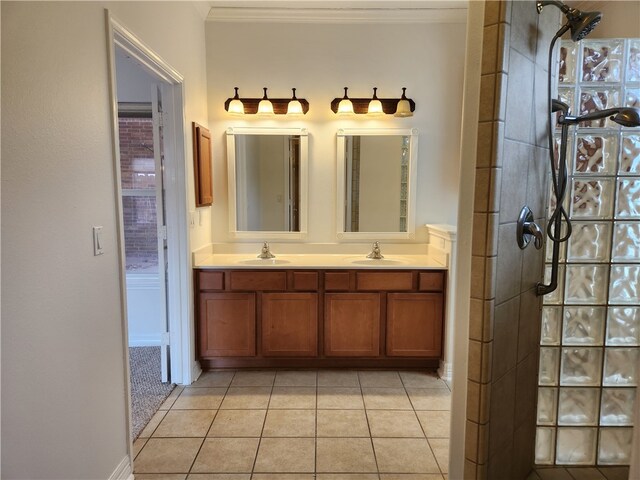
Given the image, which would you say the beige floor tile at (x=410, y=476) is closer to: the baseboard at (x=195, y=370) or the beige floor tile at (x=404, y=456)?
the beige floor tile at (x=404, y=456)

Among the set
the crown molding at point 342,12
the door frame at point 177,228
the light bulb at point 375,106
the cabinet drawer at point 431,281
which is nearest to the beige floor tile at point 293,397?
the door frame at point 177,228

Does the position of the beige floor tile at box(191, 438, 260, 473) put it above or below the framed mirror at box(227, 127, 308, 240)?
below

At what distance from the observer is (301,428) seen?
223 cm

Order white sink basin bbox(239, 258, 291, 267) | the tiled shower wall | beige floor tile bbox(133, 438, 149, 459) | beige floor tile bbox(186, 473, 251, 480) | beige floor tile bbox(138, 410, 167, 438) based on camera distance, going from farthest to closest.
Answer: white sink basin bbox(239, 258, 291, 267) → beige floor tile bbox(138, 410, 167, 438) → beige floor tile bbox(133, 438, 149, 459) → beige floor tile bbox(186, 473, 251, 480) → the tiled shower wall

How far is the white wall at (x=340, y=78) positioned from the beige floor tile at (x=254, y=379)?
1431 millimetres

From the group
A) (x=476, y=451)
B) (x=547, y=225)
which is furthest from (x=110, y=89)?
(x=476, y=451)

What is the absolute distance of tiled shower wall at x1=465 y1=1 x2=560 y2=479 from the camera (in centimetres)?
125

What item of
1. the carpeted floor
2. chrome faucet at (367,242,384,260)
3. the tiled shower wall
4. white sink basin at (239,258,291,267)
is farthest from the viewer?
chrome faucet at (367,242,384,260)

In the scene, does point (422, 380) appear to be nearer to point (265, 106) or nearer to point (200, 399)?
point (200, 399)

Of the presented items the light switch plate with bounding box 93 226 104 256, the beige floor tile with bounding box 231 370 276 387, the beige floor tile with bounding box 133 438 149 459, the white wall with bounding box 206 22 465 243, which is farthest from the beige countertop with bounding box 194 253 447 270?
the light switch plate with bounding box 93 226 104 256

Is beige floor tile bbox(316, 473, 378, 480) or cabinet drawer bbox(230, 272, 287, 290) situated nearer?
beige floor tile bbox(316, 473, 378, 480)

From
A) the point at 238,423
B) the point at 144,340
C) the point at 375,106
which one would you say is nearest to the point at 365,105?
the point at 375,106

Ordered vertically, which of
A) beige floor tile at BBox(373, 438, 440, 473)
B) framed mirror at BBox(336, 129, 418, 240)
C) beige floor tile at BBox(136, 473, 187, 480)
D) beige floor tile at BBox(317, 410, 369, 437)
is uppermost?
framed mirror at BBox(336, 129, 418, 240)

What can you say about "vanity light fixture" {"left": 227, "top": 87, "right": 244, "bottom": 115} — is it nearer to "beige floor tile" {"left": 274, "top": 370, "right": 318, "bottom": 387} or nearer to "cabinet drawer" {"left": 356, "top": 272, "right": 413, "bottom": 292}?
"cabinet drawer" {"left": 356, "top": 272, "right": 413, "bottom": 292}
